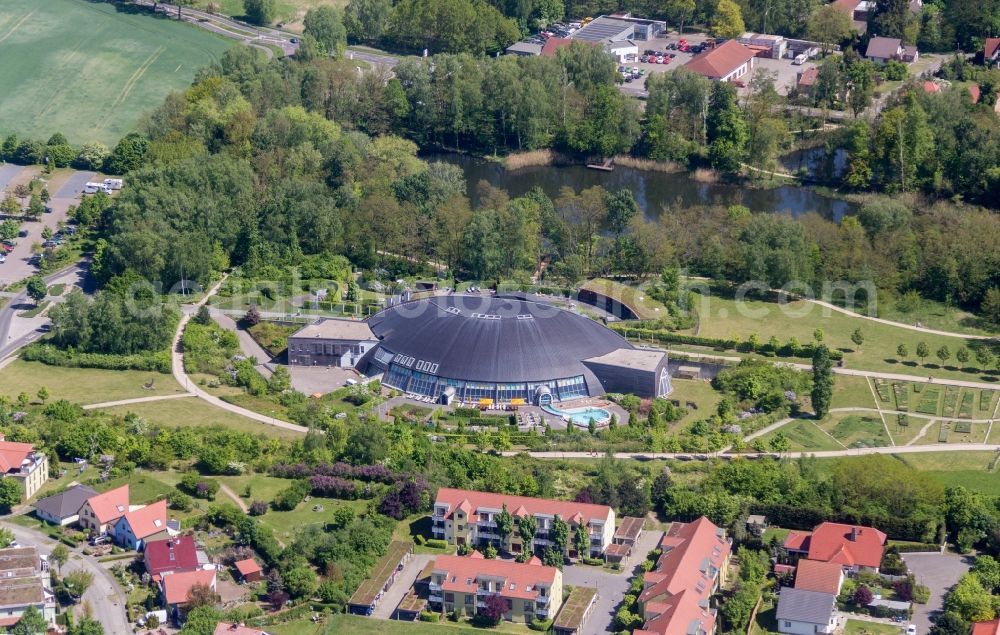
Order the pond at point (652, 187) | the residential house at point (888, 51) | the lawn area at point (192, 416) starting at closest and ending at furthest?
the lawn area at point (192, 416), the pond at point (652, 187), the residential house at point (888, 51)

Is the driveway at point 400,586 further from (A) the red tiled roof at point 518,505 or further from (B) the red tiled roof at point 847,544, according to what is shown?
(B) the red tiled roof at point 847,544

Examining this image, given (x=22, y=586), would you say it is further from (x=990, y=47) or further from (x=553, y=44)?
(x=990, y=47)

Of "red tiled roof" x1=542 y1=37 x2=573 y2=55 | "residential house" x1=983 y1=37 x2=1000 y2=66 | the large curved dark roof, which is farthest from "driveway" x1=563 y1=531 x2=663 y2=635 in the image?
"residential house" x1=983 y1=37 x2=1000 y2=66

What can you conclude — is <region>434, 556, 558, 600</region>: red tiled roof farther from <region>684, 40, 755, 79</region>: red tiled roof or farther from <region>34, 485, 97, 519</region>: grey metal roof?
<region>684, 40, 755, 79</region>: red tiled roof

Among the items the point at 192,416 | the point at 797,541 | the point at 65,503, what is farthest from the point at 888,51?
the point at 65,503

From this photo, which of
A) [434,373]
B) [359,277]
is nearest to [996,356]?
[434,373]

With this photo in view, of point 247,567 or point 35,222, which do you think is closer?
point 247,567

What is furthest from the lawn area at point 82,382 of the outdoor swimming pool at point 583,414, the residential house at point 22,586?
the outdoor swimming pool at point 583,414
